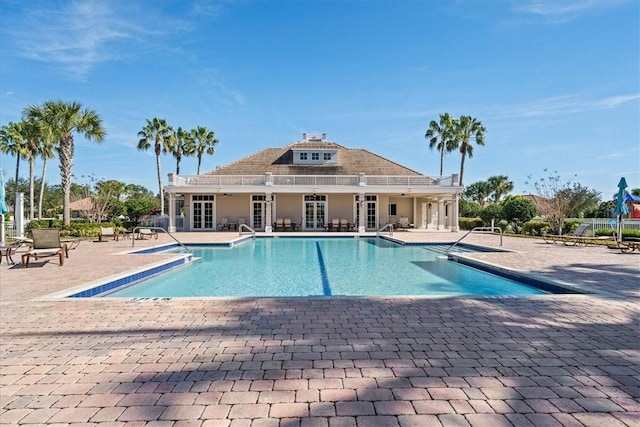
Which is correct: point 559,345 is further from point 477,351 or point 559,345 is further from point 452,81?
point 452,81

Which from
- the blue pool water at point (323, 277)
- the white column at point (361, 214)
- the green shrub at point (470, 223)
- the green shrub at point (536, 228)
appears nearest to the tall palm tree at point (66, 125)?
the blue pool water at point (323, 277)

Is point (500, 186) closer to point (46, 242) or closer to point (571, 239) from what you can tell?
point (571, 239)

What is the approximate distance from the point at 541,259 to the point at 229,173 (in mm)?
20811

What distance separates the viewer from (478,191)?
187 ft

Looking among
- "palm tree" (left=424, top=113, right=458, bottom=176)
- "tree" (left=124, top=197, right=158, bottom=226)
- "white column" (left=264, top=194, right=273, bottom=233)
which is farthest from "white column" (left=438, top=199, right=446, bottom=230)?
"tree" (left=124, top=197, right=158, bottom=226)

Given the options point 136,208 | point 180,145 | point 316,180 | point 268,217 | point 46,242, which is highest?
point 180,145

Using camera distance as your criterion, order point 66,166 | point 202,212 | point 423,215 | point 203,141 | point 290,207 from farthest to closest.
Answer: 1. point 203,141
2. point 423,215
3. point 290,207
4. point 202,212
5. point 66,166

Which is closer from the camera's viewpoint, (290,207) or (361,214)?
(361,214)

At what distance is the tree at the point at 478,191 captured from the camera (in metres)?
55.7

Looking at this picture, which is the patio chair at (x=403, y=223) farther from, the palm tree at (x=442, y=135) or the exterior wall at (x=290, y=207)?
the palm tree at (x=442, y=135)

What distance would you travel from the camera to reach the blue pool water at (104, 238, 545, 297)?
7.48 metres

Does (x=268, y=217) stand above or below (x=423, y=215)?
below

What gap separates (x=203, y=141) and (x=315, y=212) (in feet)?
63.1

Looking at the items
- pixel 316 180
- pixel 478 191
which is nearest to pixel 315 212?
Result: pixel 316 180
